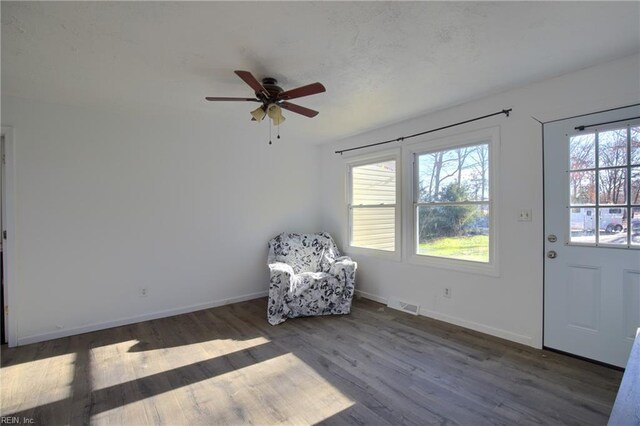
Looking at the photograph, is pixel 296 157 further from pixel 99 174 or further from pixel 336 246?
pixel 99 174

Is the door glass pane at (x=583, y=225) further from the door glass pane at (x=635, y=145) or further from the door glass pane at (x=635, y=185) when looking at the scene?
the door glass pane at (x=635, y=145)

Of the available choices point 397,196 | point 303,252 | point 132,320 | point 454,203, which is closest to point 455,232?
point 454,203

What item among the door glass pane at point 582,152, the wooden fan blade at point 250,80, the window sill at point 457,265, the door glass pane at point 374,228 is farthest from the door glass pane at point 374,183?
the wooden fan blade at point 250,80

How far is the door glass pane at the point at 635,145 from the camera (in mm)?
2246

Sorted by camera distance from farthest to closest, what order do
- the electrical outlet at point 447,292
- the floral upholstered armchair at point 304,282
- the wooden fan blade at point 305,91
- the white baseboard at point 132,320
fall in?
the floral upholstered armchair at point 304,282 < the electrical outlet at point 447,292 < the white baseboard at point 132,320 < the wooden fan blade at point 305,91

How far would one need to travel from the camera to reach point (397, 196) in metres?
3.90

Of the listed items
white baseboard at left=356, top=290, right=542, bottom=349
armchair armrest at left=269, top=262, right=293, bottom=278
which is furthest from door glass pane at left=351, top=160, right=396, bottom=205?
armchair armrest at left=269, top=262, right=293, bottom=278

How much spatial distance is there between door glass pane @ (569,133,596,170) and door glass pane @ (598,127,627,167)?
0.04m

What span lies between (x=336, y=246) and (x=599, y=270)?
3024 millimetres

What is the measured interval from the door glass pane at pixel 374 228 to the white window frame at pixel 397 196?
6 cm

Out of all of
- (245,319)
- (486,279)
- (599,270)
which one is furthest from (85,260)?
(599,270)

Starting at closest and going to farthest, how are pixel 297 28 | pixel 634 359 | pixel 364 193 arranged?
pixel 634 359
pixel 297 28
pixel 364 193

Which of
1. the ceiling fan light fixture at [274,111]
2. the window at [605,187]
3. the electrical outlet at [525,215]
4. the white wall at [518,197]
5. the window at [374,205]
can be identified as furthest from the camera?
the window at [374,205]

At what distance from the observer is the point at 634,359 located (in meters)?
1.23
